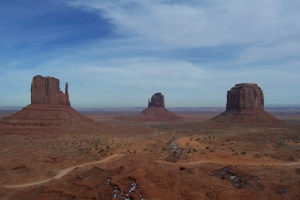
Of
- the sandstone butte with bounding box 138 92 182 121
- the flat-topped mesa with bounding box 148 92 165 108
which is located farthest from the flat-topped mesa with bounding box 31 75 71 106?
the flat-topped mesa with bounding box 148 92 165 108

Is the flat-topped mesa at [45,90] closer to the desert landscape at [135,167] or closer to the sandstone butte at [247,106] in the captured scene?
the desert landscape at [135,167]

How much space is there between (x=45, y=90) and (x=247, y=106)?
187 ft

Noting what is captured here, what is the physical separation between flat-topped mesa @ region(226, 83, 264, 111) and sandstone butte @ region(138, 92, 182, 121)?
46.9 metres

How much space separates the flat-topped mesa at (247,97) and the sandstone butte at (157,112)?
154 ft

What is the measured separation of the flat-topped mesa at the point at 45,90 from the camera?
70.8 metres

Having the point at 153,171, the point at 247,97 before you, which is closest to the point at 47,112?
the point at 153,171

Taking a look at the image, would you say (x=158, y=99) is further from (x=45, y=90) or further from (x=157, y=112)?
(x=45, y=90)

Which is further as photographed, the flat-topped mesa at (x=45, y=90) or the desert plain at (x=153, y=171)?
the flat-topped mesa at (x=45, y=90)

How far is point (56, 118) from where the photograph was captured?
2699 inches

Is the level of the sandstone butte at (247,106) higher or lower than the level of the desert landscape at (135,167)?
higher

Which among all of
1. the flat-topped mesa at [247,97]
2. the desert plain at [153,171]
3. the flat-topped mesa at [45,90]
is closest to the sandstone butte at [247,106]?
the flat-topped mesa at [247,97]

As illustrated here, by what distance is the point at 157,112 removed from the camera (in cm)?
14050

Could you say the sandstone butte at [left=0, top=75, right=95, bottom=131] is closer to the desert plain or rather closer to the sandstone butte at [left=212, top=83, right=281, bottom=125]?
the desert plain

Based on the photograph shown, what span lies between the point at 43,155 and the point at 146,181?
72.5 ft
